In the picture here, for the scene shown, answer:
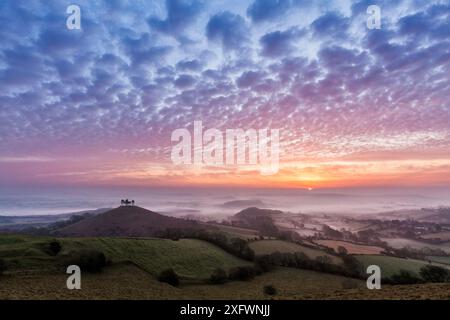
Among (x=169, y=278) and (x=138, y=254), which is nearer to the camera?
(x=169, y=278)

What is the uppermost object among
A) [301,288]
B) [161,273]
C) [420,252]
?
[161,273]

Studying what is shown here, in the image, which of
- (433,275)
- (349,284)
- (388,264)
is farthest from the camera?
(388,264)

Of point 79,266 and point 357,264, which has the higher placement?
point 79,266

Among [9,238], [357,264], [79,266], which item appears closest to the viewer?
[79,266]

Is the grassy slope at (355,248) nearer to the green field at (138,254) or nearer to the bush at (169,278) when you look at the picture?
the green field at (138,254)

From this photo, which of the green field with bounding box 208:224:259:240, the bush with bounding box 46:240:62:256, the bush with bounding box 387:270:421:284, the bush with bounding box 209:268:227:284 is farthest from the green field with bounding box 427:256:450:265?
the bush with bounding box 46:240:62:256

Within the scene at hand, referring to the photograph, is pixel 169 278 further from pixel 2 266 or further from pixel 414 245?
pixel 414 245

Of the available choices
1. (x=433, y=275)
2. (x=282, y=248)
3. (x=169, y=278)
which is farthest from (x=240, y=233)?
(x=169, y=278)
